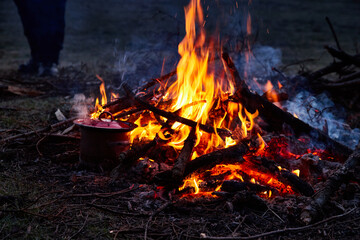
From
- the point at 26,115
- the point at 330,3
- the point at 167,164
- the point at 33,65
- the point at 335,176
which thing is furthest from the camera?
the point at 330,3

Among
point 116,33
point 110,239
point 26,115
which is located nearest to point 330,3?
point 116,33

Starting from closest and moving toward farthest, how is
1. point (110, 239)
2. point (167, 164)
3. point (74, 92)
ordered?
point (110, 239) < point (167, 164) < point (74, 92)

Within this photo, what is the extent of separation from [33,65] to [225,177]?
827 centimetres

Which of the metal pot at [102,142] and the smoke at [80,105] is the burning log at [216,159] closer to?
the metal pot at [102,142]

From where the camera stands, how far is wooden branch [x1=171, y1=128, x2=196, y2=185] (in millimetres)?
3242

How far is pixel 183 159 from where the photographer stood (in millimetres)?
3416

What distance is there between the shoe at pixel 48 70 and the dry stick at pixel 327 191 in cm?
830

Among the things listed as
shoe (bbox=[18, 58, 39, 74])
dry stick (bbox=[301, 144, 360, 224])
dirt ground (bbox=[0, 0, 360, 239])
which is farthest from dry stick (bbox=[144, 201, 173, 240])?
shoe (bbox=[18, 58, 39, 74])

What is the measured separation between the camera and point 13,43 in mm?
15836

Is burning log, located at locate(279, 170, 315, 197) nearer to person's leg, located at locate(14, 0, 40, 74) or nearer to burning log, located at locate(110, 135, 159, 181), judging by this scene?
burning log, located at locate(110, 135, 159, 181)

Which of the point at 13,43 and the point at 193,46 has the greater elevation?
the point at 193,46

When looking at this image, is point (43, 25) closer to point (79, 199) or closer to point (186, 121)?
point (186, 121)

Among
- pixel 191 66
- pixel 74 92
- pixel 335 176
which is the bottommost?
pixel 74 92

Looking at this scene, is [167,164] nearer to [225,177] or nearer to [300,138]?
[225,177]
